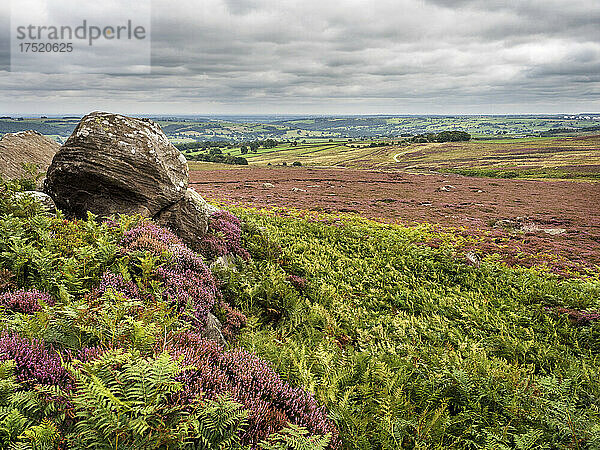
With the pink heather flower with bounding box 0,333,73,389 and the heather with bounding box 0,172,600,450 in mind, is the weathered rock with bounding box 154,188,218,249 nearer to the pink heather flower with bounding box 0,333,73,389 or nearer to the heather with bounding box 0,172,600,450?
the heather with bounding box 0,172,600,450

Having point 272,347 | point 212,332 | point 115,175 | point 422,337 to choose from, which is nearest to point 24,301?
point 212,332

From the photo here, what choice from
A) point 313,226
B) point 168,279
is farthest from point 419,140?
point 168,279

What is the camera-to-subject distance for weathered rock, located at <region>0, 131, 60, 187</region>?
39.6ft

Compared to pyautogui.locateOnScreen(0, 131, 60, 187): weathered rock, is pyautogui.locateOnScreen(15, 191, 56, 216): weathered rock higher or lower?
lower

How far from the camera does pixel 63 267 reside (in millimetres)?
6082

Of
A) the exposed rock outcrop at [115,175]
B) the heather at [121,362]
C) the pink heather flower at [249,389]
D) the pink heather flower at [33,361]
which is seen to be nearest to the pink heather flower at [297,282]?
the exposed rock outcrop at [115,175]

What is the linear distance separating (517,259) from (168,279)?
48.6ft

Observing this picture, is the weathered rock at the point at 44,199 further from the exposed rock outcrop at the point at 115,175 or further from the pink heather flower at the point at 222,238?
the pink heather flower at the point at 222,238

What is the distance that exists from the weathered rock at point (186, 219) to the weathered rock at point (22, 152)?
5.43 metres

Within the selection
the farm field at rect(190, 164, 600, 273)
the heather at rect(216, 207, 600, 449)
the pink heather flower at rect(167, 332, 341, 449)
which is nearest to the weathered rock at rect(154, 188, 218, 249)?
the heather at rect(216, 207, 600, 449)

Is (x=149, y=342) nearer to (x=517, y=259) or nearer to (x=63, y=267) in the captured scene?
(x=63, y=267)

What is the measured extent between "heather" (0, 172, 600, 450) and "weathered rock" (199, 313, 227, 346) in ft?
0.53

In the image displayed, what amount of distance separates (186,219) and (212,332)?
5516mm

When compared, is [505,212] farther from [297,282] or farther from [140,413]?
Result: [140,413]
